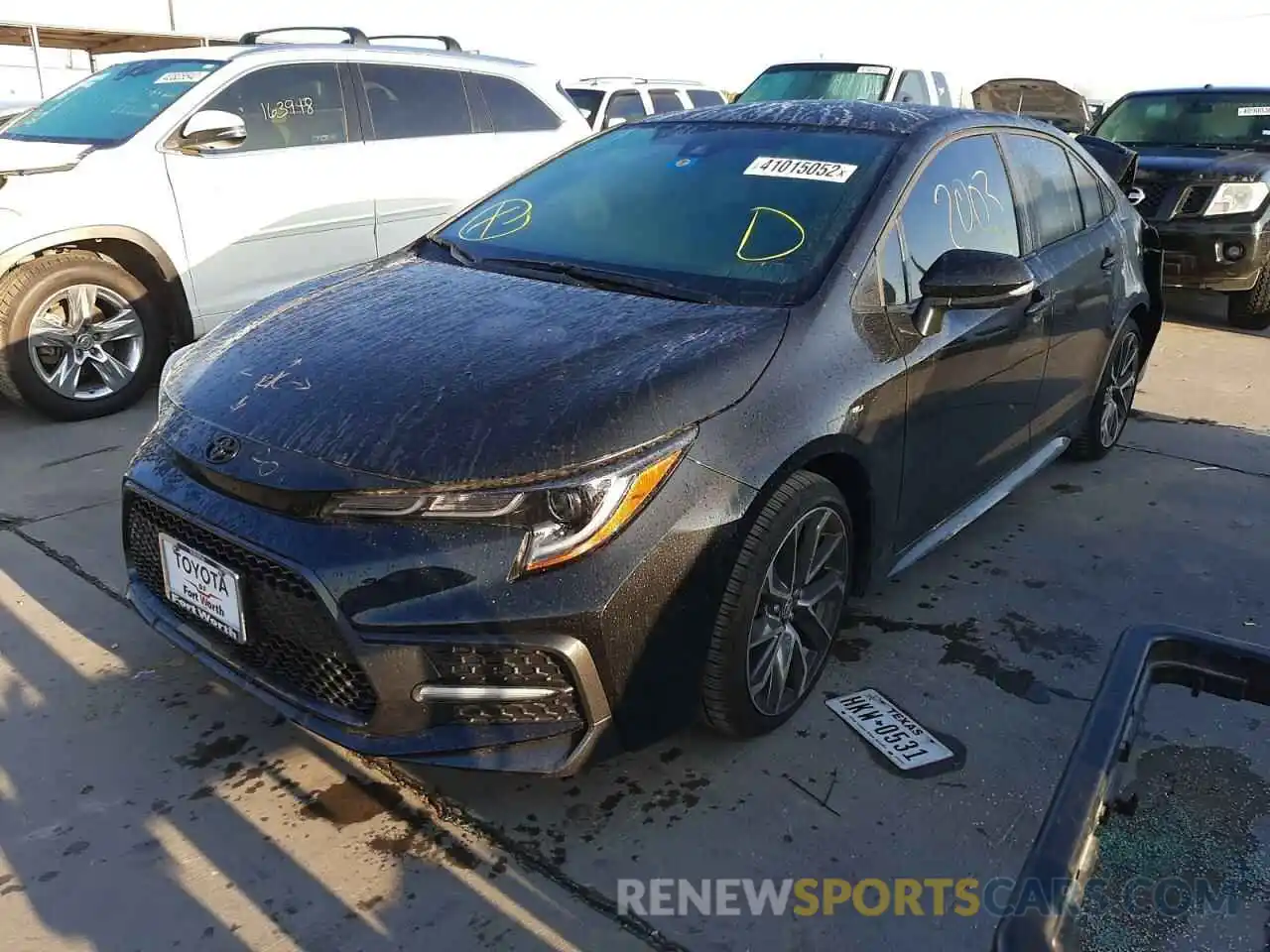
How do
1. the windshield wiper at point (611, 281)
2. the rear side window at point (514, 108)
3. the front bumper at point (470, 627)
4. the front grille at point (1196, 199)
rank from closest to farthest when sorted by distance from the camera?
the front bumper at point (470, 627)
the windshield wiper at point (611, 281)
the rear side window at point (514, 108)
the front grille at point (1196, 199)

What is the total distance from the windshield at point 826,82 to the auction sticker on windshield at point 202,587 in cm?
878

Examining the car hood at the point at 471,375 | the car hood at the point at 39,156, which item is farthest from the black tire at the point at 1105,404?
the car hood at the point at 39,156

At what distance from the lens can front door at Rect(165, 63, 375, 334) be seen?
17.3 feet

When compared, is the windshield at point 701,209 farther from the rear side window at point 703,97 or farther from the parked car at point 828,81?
the rear side window at point 703,97

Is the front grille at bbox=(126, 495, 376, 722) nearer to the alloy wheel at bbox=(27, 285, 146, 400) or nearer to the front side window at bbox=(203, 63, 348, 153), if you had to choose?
the alloy wheel at bbox=(27, 285, 146, 400)

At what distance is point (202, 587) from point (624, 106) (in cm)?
997

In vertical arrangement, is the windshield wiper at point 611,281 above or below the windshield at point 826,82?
below

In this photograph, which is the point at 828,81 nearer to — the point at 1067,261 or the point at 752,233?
the point at 1067,261

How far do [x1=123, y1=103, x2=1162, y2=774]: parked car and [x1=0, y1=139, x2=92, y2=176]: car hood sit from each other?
2.46 m

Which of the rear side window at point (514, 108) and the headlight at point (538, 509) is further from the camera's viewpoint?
the rear side window at point (514, 108)

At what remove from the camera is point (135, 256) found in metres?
5.15

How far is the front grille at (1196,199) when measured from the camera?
7.44 metres

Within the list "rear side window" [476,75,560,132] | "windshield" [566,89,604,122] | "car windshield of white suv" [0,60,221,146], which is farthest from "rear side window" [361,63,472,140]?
"windshield" [566,89,604,122]

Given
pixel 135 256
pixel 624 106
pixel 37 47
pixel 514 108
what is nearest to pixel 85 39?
pixel 37 47
